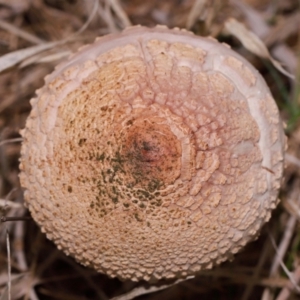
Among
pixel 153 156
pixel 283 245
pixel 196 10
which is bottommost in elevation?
→ pixel 283 245

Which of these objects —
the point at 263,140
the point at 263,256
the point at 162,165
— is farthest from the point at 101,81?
the point at 263,256

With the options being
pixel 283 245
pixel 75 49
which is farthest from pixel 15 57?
pixel 283 245

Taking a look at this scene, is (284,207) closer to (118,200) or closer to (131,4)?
(118,200)

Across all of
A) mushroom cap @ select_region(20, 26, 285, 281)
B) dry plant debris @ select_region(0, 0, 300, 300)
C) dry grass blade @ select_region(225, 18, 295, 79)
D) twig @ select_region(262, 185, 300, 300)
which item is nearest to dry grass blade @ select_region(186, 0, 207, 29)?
dry plant debris @ select_region(0, 0, 300, 300)

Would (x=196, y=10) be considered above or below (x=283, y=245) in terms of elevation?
above

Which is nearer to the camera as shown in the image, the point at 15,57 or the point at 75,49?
the point at 15,57

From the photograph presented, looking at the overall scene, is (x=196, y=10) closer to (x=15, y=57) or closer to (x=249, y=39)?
(x=249, y=39)
